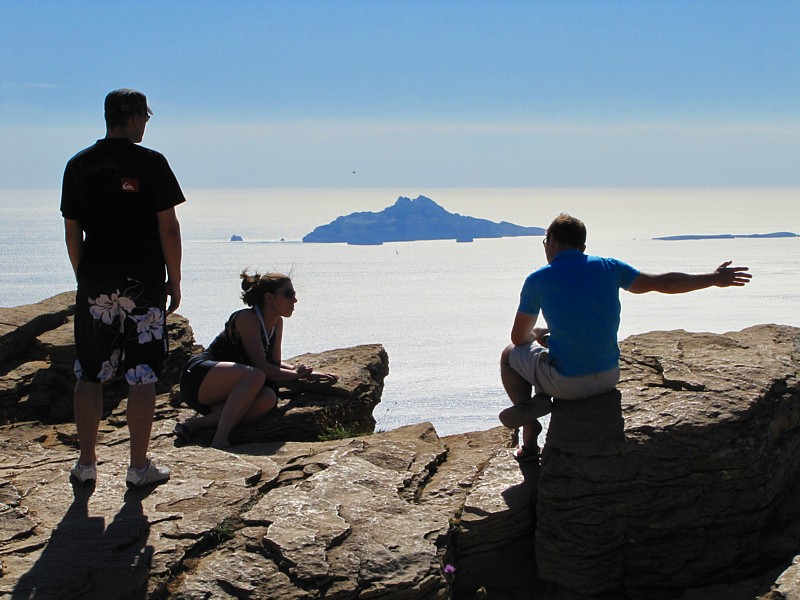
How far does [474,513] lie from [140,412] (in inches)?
101

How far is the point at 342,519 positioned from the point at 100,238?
2.61m

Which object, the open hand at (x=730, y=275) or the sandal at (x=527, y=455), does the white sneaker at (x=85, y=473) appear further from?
the open hand at (x=730, y=275)

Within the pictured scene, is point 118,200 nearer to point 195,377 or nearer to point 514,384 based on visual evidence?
point 195,377

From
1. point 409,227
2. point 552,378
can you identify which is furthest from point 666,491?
point 409,227

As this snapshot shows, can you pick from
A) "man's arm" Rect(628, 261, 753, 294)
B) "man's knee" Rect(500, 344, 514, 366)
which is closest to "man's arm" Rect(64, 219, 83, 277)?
"man's knee" Rect(500, 344, 514, 366)

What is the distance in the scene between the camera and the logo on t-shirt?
5.52 meters

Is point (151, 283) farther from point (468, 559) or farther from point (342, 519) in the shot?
→ point (468, 559)

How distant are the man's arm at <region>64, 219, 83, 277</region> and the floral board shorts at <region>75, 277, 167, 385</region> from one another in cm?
21

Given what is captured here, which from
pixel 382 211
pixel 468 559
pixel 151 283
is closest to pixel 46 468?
pixel 151 283

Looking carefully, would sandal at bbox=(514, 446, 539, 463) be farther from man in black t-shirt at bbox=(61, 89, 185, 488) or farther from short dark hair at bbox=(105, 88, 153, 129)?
short dark hair at bbox=(105, 88, 153, 129)

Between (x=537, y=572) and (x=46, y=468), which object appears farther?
(x=46, y=468)

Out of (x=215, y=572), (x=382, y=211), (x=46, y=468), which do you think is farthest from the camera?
(x=382, y=211)

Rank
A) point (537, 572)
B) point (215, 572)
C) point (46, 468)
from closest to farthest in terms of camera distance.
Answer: point (215, 572) < point (537, 572) < point (46, 468)

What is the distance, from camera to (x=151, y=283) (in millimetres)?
5727
